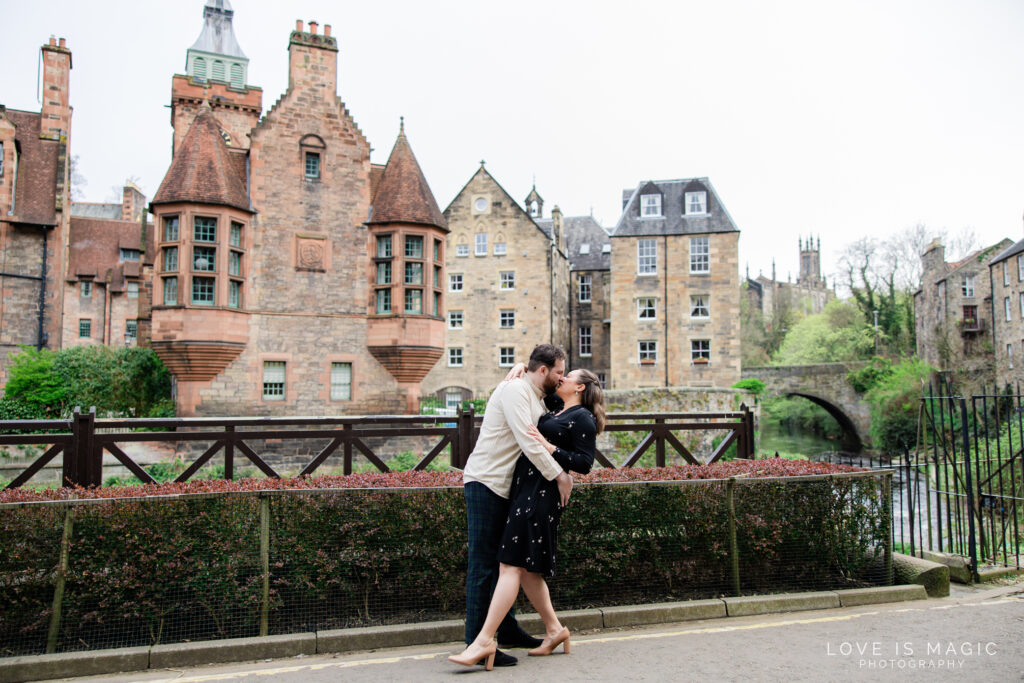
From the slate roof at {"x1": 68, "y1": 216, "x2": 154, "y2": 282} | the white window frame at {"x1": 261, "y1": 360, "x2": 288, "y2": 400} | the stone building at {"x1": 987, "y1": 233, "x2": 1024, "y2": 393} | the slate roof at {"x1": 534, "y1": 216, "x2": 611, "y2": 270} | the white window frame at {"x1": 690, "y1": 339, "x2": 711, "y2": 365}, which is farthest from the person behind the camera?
the slate roof at {"x1": 534, "y1": 216, "x2": 611, "y2": 270}

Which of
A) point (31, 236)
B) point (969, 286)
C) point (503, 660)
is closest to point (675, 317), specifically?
point (969, 286)

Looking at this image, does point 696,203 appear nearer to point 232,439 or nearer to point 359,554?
point 232,439

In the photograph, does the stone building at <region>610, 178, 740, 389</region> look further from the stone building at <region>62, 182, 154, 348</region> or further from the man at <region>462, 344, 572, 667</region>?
the man at <region>462, 344, 572, 667</region>

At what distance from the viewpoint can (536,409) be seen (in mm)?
5230

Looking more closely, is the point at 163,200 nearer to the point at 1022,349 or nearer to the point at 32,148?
the point at 32,148

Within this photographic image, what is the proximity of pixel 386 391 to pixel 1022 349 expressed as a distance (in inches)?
1429

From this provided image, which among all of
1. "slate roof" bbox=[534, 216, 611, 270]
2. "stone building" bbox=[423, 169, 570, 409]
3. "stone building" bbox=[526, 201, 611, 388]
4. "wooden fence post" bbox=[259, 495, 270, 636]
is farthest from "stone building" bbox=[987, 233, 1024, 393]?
"wooden fence post" bbox=[259, 495, 270, 636]

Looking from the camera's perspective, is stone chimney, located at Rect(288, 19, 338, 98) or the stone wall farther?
the stone wall

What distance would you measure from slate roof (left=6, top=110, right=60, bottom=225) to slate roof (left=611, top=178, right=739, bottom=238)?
89.7ft

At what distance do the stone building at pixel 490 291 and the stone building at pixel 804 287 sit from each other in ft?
242

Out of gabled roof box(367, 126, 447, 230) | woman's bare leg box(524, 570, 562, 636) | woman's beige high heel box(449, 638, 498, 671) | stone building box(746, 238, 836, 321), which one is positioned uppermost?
stone building box(746, 238, 836, 321)

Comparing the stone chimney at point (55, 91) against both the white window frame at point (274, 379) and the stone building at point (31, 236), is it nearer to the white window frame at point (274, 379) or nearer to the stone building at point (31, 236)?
the stone building at point (31, 236)

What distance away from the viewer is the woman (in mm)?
4921

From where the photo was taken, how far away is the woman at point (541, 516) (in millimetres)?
4921
